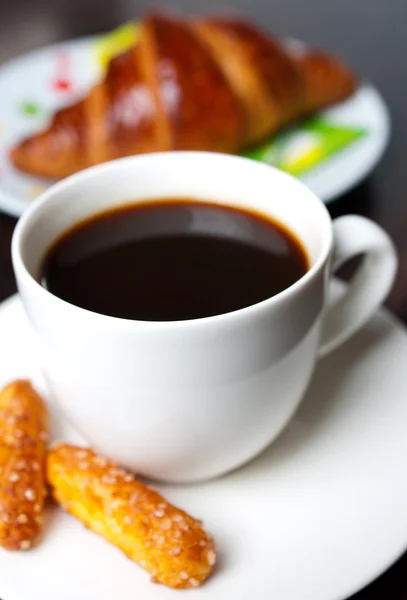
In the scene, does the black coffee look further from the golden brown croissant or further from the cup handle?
the golden brown croissant

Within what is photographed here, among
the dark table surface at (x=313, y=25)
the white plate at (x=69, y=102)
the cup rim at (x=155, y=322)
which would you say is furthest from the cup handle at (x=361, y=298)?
the dark table surface at (x=313, y=25)

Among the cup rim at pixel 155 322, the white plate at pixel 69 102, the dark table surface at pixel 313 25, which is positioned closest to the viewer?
the cup rim at pixel 155 322

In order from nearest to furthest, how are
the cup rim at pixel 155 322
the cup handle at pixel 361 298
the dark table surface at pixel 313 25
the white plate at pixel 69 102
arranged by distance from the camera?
the cup rim at pixel 155 322 < the cup handle at pixel 361 298 < the white plate at pixel 69 102 < the dark table surface at pixel 313 25


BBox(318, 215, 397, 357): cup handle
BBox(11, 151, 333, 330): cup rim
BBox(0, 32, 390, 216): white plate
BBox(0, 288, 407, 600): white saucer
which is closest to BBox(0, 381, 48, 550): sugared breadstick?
BBox(0, 288, 407, 600): white saucer

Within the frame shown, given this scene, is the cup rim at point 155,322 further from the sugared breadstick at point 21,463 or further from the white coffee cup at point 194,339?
the sugared breadstick at point 21,463

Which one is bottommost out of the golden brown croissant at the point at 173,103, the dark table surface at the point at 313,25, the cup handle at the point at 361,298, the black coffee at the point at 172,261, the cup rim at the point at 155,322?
the dark table surface at the point at 313,25

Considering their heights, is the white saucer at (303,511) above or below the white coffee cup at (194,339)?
below
